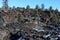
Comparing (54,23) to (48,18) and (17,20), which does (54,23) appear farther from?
(17,20)

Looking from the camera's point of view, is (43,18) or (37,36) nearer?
(37,36)

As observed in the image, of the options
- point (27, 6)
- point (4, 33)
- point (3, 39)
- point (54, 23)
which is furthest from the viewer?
point (27, 6)

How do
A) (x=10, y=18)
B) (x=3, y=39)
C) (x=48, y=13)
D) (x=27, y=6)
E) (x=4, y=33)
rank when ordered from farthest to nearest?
(x=27, y=6), (x=48, y=13), (x=10, y=18), (x=4, y=33), (x=3, y=39)

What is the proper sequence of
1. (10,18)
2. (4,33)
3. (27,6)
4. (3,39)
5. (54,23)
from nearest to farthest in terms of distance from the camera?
(3,39) < (4,33) < (54,23) < (10,18) < (27,6)

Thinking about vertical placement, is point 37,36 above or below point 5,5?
below

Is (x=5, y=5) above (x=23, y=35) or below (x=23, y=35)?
above

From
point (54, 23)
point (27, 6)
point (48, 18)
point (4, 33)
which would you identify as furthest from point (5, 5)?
point (4, 33)

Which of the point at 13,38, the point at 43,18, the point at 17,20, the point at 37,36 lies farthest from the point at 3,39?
the point at 43,18

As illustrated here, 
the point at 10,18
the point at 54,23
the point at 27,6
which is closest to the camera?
the point at 54,23

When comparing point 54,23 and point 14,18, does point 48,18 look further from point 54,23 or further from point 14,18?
point 14,18
